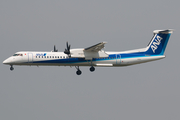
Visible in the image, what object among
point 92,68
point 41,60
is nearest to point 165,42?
point 92,68

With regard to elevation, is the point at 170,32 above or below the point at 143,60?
above

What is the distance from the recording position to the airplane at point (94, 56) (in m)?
34.5

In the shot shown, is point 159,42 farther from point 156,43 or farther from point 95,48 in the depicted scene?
point 95,48

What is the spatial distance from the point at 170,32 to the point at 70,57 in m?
12.4

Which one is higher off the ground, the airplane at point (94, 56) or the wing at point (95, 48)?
the wing at point (95, 48)

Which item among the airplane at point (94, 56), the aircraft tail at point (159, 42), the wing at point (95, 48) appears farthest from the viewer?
the aircraft tail at point (159, 42)

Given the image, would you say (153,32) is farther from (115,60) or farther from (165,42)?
(115,60)

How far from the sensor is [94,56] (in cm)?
3541

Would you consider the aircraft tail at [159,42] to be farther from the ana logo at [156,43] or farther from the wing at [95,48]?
the wing at [95,48]

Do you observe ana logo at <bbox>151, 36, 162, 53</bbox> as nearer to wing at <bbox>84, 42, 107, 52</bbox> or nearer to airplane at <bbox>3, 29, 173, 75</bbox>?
airplane at <bbox>3, 29, 173, 75</bbox>

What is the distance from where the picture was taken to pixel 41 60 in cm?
3466

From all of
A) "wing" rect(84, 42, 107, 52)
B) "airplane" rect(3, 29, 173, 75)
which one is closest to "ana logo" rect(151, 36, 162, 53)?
"airplane" rect(3, 29, 173, 75)

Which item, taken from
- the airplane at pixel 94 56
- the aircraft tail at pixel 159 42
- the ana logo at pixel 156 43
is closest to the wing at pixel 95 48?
the airplane at pixel 94 56

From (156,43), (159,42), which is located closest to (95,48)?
(156,43)
